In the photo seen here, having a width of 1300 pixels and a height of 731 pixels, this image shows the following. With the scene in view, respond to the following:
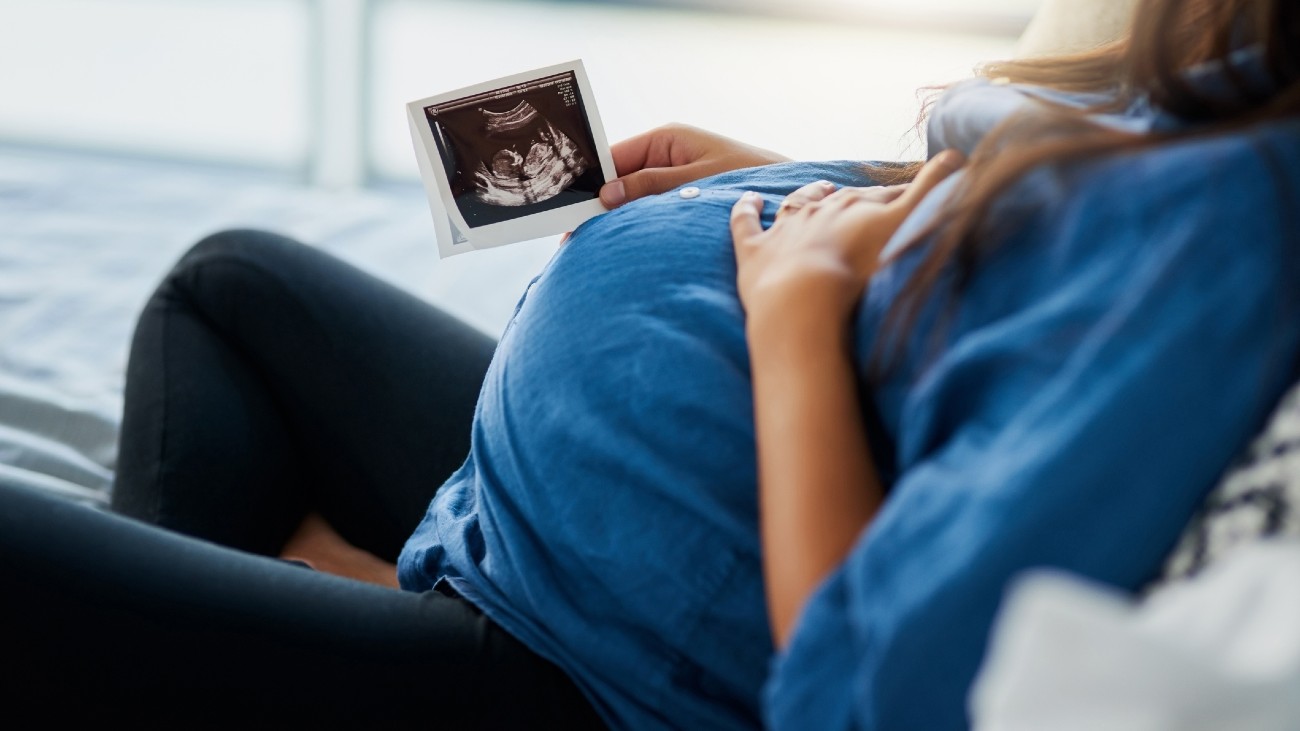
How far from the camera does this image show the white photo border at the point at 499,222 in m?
1.05

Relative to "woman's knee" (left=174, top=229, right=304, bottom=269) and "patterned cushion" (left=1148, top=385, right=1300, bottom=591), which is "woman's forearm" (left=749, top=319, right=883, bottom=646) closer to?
"patterned cushion" (left=1148, top=385, right=1300, bottom=591)

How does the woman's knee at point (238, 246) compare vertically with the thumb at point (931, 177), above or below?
below

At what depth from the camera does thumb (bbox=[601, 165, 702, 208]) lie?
1046mm

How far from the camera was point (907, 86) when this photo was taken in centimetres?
250

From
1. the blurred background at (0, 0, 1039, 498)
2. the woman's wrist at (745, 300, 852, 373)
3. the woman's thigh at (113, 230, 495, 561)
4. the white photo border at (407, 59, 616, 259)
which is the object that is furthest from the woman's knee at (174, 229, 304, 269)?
the blurred background at (0, 0, 1039, 498)

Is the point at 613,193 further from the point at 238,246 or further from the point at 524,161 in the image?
the point at 238,246

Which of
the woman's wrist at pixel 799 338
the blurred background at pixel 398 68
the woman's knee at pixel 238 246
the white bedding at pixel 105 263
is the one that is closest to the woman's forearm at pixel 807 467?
the woman's wrist at pixel 799 338

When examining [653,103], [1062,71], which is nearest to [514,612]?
[1062,71]

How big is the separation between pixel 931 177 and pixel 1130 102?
14 centimetres

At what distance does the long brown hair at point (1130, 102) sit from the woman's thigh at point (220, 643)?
1.18 feet

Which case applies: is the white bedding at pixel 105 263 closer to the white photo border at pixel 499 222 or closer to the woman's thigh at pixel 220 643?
the white photo border at pixel 499 222

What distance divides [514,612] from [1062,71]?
0.61m

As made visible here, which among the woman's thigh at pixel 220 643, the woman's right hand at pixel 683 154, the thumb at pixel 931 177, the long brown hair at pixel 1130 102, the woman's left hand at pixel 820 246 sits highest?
the long brown hair at pixel 1130 102

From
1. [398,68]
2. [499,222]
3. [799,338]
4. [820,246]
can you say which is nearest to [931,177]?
[820,246]
